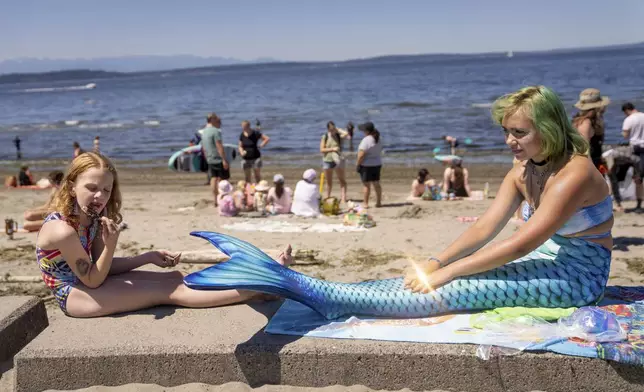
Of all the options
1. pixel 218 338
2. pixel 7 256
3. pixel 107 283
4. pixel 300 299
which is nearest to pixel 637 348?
pixel 300 299

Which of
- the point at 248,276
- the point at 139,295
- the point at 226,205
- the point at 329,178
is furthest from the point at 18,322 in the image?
the point at 329,178

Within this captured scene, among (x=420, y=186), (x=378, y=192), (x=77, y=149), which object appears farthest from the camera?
(x=77, y=149)

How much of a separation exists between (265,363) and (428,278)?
3.21 ft

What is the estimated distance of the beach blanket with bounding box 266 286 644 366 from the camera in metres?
3.27

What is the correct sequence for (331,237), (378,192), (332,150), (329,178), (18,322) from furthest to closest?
1. (329,178)
2. (332,150)
3. (378,192)
4. (331,237)
5. (18,322)

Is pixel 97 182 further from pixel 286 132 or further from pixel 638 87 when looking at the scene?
pixel 638 87

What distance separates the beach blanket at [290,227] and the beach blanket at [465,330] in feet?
16.7

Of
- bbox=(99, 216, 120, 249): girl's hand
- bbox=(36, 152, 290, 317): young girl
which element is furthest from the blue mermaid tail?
bbox=(99, 216, 120, 249): girl's hand

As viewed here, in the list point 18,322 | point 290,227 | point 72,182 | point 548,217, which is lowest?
point 290,227

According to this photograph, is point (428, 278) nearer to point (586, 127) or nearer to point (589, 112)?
point (586, 127)

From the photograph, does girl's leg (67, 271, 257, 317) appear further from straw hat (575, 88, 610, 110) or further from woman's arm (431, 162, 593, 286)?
straw hat (575, 88, 610, 110)

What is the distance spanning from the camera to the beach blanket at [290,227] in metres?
9.08

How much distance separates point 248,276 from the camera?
11.6ft

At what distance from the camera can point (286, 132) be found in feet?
89.8
